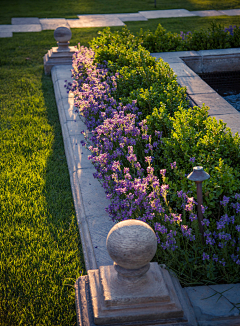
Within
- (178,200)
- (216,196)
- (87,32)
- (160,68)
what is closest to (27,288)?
(178,200)

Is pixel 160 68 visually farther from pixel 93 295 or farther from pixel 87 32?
pixel 87 32

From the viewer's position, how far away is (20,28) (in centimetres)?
1274

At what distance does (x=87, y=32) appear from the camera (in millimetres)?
11938

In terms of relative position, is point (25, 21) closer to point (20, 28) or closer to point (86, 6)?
point (20, 28)

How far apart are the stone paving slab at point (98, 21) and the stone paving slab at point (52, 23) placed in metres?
0.53

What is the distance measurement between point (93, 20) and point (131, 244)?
13465 millimetres

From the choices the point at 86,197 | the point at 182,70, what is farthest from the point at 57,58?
the point at 86,197

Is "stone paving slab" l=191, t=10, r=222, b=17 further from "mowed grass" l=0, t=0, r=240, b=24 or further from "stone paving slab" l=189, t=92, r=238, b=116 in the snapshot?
"stone paving slab" l=189, t=92, r=238, b=116

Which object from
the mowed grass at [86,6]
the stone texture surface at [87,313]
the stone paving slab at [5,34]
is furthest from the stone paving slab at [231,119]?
the mowed grass at [86,6]

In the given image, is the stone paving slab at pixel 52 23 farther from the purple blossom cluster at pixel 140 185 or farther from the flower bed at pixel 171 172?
the flower bed at pixel 171 172

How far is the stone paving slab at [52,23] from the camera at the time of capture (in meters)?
13.0

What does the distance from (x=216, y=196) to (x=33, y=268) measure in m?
1.78

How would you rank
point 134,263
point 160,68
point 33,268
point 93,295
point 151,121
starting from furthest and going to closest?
point 160,68
point 151,121
point 33,268
point 93,295
point 134,263

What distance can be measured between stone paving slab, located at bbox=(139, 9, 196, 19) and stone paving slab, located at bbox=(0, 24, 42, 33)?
4861 mm
